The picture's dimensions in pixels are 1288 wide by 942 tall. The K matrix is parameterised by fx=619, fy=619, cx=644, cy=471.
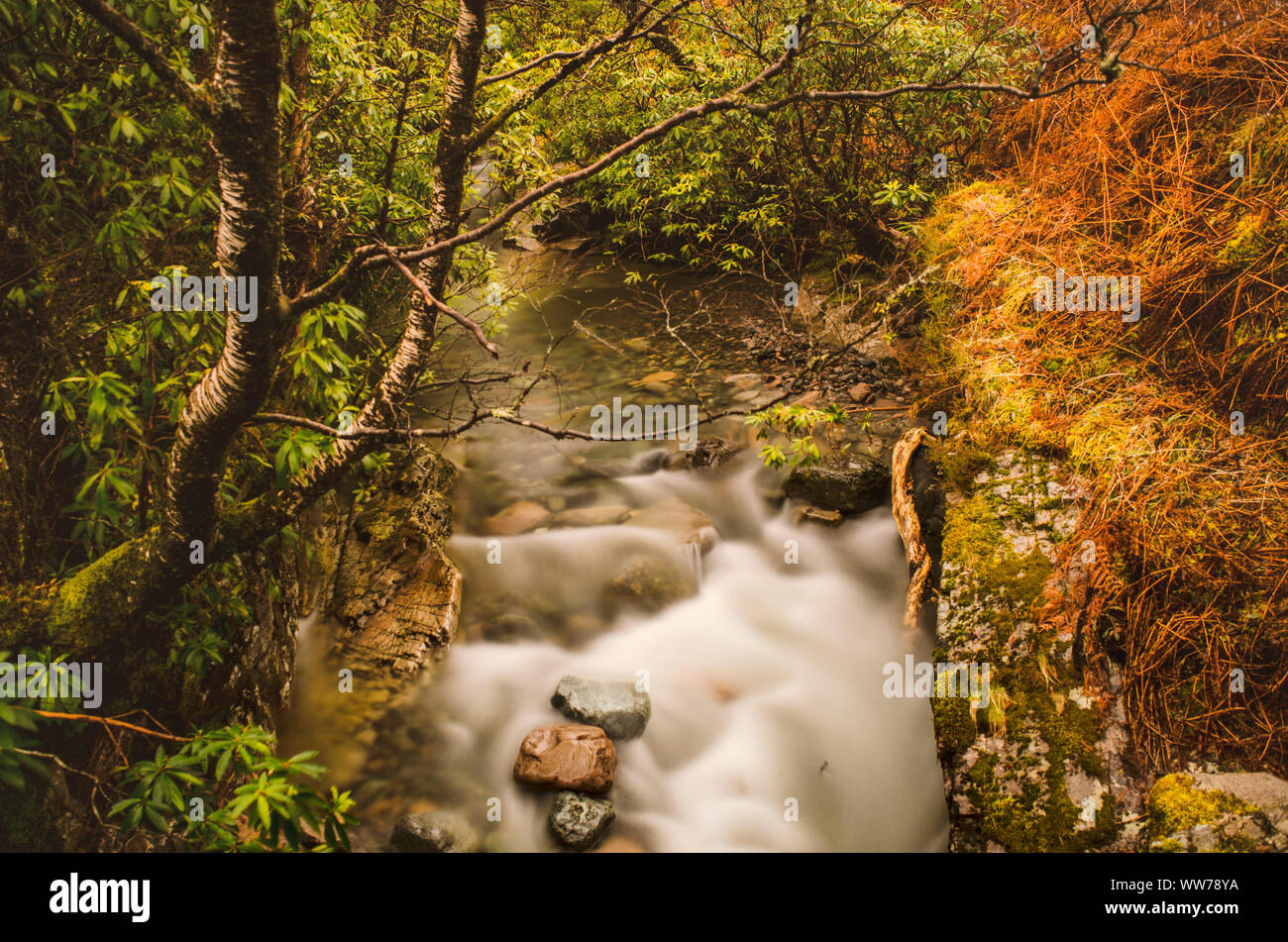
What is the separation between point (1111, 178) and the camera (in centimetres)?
521

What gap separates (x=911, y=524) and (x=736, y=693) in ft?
6.56

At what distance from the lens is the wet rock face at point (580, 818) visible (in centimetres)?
399

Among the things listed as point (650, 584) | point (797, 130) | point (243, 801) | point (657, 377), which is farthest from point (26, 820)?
point (797, 130)

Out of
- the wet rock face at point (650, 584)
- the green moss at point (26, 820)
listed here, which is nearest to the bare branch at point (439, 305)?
the green moss at point (26, 820)

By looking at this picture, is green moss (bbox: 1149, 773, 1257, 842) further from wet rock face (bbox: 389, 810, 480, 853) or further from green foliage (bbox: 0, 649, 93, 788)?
green foliage (bbox: 0, 649, 93, 788)

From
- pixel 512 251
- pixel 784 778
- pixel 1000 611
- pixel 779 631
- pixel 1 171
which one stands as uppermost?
pixel 512 251

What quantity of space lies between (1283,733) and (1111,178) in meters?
4.45

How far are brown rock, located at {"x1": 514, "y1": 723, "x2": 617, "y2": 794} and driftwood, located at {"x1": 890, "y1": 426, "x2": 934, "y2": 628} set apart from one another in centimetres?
261

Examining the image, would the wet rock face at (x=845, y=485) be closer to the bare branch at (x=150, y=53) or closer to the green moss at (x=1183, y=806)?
the green moss at (x=1183, y=806)

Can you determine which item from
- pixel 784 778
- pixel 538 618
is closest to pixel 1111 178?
pixel 784 778

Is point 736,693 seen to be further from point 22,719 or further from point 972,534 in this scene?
point 22,719

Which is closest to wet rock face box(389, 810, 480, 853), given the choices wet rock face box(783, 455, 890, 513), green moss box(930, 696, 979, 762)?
green moss box(930, 696, 979, 762)

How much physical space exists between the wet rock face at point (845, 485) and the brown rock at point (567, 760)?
3114 millimetres
